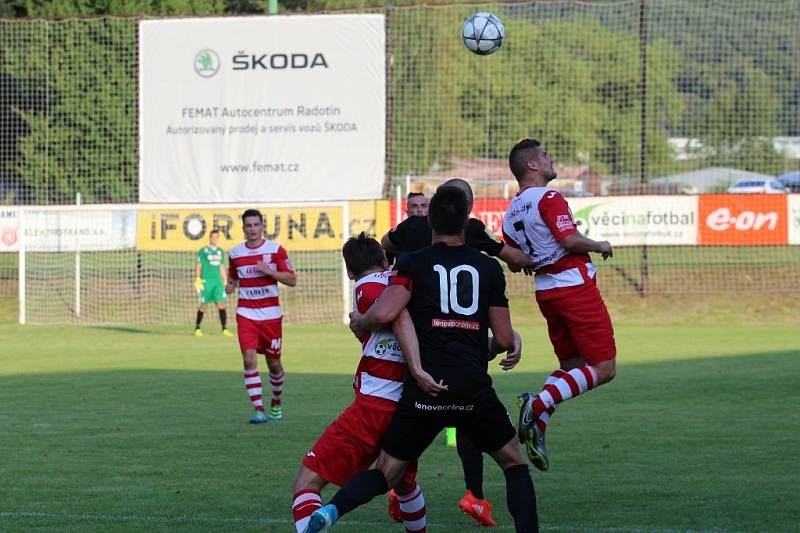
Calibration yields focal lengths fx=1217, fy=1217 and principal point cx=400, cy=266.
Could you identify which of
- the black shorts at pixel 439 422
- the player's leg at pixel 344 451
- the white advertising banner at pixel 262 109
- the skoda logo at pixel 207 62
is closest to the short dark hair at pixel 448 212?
the black shorts at pixel 439 422

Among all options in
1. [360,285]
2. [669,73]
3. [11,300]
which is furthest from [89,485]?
[669,73]

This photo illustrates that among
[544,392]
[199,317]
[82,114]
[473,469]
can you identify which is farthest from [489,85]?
[473,469]

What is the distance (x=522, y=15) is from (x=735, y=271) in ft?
29.5

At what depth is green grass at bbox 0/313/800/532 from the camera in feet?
26.0

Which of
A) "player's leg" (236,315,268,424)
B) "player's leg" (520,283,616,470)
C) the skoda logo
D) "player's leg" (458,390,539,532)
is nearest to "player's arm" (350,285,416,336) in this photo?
"player's leg" (458,390,539,532)

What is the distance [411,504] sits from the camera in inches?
269

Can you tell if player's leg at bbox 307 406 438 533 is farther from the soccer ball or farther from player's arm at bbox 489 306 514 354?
the soccer ball

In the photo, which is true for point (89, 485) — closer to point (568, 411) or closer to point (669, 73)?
point (568, 411)

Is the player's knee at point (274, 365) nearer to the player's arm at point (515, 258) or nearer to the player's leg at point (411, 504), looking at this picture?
the player's arm at point (515, 258)

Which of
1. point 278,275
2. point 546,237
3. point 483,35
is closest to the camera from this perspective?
point 546,237

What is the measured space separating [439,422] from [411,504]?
0.83 meters

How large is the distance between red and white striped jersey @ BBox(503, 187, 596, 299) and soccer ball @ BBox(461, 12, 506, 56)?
12.9 feet

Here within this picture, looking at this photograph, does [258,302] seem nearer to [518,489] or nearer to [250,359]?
[250,359]

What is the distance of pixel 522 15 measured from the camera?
32875mm
